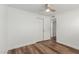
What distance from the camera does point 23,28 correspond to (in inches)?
63.7

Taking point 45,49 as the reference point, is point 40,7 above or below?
above

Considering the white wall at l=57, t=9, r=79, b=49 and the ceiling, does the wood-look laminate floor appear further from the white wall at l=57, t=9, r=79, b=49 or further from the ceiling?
the ceiling

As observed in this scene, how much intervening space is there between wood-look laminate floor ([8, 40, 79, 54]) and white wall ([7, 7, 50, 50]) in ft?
0.21

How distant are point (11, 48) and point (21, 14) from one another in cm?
52

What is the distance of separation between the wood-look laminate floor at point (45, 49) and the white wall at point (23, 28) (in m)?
0.06

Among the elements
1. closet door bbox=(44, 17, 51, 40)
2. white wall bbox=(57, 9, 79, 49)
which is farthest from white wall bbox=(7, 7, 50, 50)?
white wall bbox=(57, 9, 79, 49)

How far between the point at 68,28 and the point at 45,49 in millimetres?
461

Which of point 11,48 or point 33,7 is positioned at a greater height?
point 33,7

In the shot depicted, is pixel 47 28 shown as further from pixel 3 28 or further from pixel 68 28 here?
pixel 3 28

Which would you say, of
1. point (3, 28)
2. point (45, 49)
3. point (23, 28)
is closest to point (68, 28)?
point (45, 49)

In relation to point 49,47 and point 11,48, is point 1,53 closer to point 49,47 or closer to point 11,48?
point 11,48
